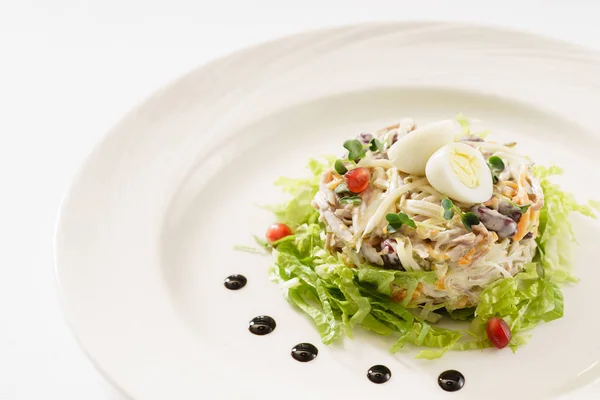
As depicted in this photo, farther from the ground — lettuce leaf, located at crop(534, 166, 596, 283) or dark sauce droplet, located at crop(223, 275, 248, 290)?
dark sauce droplet, located at crop(223, 275, 248, 290)

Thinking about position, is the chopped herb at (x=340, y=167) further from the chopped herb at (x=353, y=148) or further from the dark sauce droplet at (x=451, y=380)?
the dark sauce droplet at (x=451, y=380)

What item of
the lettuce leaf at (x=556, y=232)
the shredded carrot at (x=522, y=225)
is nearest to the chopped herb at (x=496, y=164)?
the shredded carrot at (x=522, y=225)

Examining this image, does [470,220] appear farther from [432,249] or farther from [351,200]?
[351,200]

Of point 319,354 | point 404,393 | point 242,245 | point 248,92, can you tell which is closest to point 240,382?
point 319,354

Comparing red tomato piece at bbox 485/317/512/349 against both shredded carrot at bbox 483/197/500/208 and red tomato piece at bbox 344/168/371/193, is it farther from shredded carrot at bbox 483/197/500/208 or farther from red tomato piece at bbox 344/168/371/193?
red tomato piece at bbox 344/168/371/193

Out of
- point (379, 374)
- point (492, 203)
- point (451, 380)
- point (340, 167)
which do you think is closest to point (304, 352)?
point (379, 374)

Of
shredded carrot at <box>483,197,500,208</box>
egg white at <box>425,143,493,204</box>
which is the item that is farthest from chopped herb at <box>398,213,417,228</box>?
shredded carrot at <box>483,197,500,208</box>
